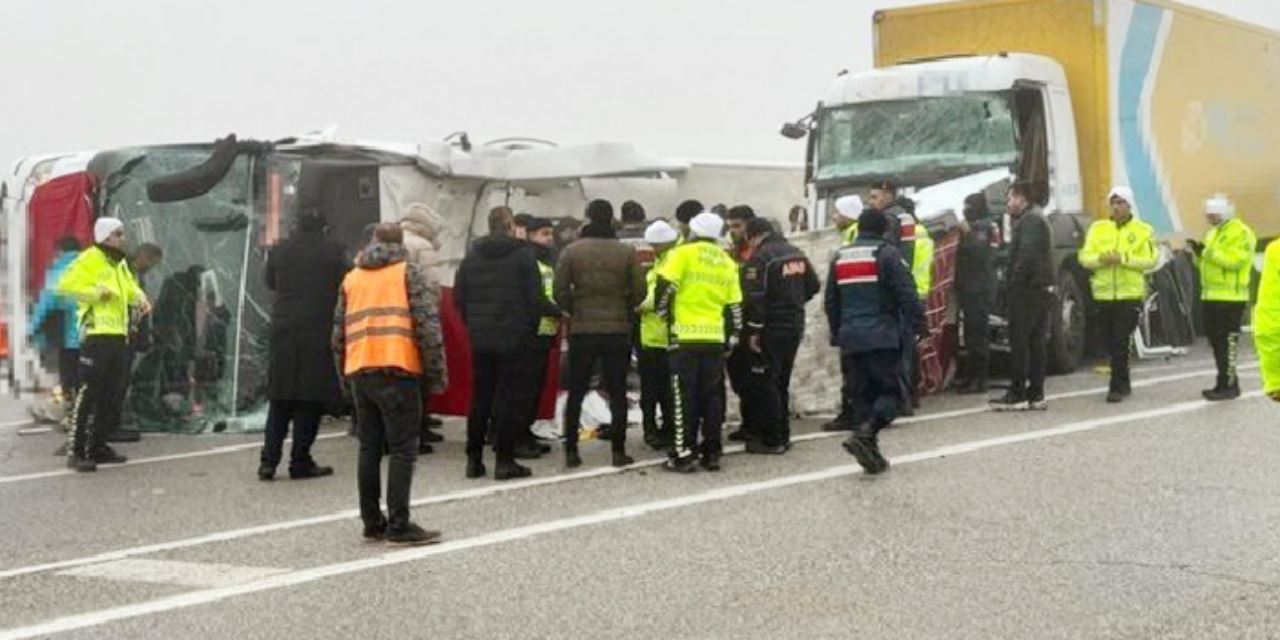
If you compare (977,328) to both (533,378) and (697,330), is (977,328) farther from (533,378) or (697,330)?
(533,378)

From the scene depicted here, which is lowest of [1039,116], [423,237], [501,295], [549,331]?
[549,331]

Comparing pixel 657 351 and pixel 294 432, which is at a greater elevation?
pixel 657 351

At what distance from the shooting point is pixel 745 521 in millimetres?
9289

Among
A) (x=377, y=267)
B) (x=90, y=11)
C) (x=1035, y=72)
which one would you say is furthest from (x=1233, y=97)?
(x=377, y=267)

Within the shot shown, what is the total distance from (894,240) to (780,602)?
6263mm

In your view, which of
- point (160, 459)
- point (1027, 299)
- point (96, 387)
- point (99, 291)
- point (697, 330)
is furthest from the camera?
point (1027, 299)

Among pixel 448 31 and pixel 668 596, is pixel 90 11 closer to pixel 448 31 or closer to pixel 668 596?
pixel 448 31

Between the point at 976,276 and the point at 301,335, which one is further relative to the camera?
the point at 976,276

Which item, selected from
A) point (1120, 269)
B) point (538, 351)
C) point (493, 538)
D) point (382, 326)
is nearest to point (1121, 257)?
point (1120, 269)

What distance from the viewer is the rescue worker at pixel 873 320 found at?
10.8 metres

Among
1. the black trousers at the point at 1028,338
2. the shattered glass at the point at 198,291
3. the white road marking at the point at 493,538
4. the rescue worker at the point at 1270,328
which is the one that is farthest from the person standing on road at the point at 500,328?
the rescue worker at the point at 1270,328

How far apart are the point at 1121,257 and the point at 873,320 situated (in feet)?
14.1

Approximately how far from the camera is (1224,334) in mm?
14266

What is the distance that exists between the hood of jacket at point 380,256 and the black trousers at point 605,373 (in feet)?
8.61
